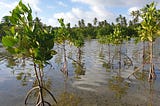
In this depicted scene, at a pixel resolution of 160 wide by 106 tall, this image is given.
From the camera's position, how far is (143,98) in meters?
19.6

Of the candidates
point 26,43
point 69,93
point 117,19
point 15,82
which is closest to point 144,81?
point 69,93

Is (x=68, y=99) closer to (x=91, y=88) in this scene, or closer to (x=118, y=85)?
(x=91, y=88)

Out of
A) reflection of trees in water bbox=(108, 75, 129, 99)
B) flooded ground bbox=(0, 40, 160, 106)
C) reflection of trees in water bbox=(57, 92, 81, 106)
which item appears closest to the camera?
reflection of trees in water bbox=(57, 92, 81, 106)

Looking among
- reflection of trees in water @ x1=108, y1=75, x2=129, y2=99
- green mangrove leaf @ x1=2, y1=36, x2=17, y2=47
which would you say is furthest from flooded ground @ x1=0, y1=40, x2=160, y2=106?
green mangrove leaf @ x1=2, y1=36, x2=17, y2=47

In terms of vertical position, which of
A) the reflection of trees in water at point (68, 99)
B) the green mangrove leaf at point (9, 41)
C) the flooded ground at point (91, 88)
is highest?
the green mangrove leaf at point (9, 41)

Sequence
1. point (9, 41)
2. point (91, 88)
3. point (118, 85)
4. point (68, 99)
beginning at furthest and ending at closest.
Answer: point (118, 85) → point (91, 88) → point (68, 99) → point (9, 41)

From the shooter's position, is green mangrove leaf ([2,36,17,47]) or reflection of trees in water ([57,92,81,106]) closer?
green mangrove leaf ([2,36,17,47])

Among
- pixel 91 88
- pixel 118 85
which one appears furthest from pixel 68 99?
pixel 118 85

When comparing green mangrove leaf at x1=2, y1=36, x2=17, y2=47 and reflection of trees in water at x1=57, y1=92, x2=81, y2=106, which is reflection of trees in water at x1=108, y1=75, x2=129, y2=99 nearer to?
reflection of trees in water at x1=57, y1=92, x2=81, y2=106

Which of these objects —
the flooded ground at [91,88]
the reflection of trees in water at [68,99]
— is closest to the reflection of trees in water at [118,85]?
the flooded ground at [91,88]

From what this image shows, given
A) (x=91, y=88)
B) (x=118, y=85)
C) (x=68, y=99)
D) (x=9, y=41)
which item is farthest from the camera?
(x=118, y=85)

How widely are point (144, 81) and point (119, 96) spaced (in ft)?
19.2

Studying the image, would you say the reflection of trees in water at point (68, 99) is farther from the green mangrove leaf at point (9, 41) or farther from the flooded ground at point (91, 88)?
the green mangrove leaf at point (9, 41)

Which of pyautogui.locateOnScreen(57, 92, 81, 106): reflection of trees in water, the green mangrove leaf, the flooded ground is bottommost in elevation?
pyautogui.locateOnScreen(57, 92, 81, 106): reflection of trees in water
